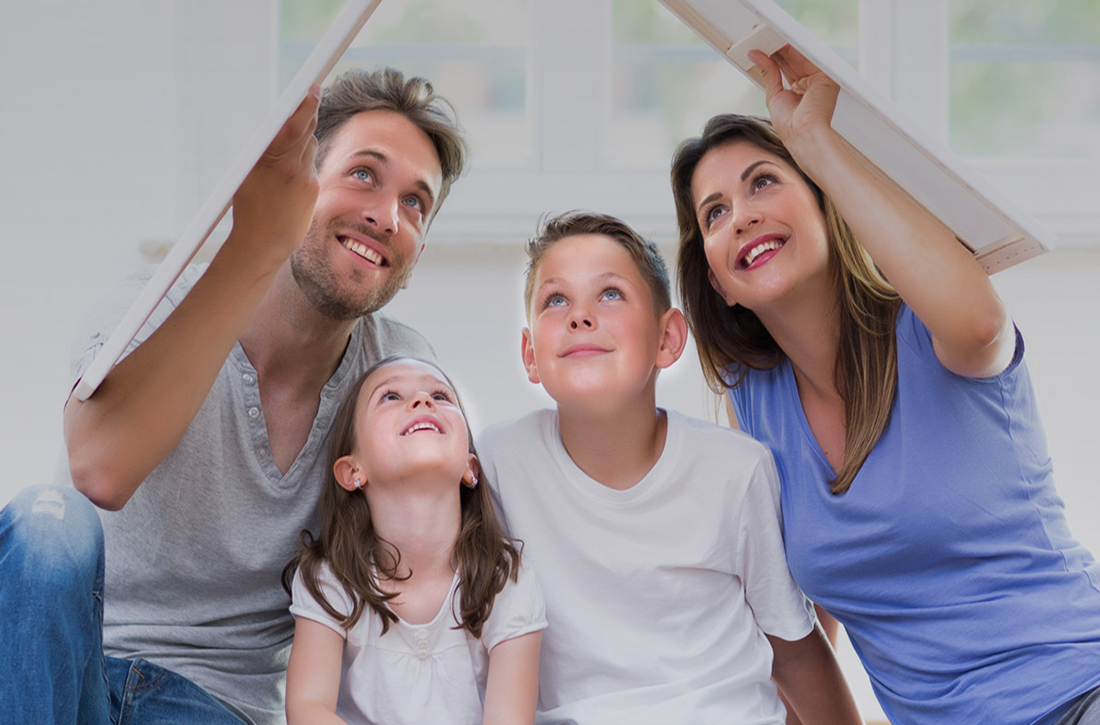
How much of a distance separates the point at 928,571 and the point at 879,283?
0.41m

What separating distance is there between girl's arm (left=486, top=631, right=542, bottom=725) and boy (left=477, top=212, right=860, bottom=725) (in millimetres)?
72

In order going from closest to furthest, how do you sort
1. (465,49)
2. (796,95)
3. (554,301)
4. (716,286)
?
(796,95)
(554,301)
(716,286)
(465,49)

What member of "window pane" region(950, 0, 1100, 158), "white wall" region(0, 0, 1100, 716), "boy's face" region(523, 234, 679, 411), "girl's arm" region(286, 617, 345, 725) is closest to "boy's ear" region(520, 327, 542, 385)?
"boy's face" region(523, 234, 679, 411)

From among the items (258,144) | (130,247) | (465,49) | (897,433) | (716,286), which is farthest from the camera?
(465,49)

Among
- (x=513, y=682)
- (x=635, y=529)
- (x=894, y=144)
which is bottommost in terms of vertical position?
(x=513, y=682)

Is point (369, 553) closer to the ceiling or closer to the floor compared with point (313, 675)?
closer to the ceiling

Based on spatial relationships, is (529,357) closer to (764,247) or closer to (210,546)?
(764,247)

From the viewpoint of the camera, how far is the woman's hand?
1.18 m

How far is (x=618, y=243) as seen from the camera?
1.48 metres

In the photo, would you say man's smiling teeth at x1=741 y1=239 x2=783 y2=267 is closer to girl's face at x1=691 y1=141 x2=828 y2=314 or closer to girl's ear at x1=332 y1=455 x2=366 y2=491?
girl's face at x1=691 y1=141 x2=828 y2=314

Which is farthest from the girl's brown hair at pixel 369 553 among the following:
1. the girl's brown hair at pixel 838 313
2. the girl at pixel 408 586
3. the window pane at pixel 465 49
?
the window pane at pixel 465 49

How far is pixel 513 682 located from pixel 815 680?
0.50m

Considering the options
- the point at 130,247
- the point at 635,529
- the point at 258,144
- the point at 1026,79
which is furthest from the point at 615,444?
the point at 1026,79

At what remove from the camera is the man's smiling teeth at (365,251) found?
57.4 inches
